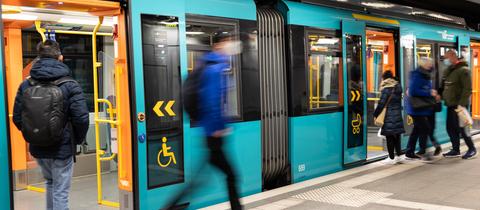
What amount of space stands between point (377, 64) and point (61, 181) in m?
10.9

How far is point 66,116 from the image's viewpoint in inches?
159

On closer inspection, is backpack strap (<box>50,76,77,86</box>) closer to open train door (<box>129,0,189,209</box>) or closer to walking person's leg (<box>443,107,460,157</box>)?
open train door (<box>129,0,189,209</box>)

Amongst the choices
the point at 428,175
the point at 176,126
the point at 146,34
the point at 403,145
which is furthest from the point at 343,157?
the point at 146,34

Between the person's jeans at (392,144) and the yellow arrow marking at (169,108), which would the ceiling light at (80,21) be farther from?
the person's jeans at (392,144)

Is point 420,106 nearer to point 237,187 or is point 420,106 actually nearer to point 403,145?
point 403,145

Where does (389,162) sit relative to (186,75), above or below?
below

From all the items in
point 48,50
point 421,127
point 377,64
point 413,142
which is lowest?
point 413,142

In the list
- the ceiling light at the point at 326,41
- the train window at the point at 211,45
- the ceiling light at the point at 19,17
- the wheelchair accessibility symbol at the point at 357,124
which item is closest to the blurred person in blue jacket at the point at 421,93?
the wheelchair accessibility symbol at the point at 357,124

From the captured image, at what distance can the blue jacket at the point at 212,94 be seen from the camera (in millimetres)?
3996

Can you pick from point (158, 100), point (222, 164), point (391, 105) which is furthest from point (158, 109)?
point (391, 105)

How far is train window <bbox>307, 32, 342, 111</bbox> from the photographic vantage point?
6.85 metres

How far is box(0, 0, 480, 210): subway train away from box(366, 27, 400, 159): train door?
0.05m

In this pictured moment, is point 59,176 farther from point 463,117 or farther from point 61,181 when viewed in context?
point 463,117

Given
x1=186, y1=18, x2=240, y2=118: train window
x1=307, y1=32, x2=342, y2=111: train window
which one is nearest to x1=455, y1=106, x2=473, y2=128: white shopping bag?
x1=307, y1=32, x2=342, y2=111: train window
